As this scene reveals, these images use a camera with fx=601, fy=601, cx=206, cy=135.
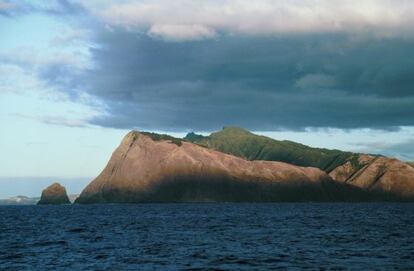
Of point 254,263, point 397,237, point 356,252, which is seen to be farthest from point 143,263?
point 397,237

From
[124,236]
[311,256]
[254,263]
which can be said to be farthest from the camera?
[124,236]

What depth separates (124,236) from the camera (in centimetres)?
8050

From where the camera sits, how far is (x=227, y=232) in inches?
3312

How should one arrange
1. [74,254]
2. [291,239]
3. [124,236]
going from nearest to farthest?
[74,254]
[291,239]
[124,236]

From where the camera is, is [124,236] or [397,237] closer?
[397,237]

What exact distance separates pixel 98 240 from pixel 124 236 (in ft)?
23.6

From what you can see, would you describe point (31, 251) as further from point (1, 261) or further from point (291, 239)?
point (291, 239)

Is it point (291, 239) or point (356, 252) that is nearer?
point (356, 252)

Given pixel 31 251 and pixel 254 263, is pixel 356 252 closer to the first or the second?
pixel 254 263

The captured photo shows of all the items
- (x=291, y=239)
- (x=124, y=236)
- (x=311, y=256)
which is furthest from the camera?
(x=124, y=236)

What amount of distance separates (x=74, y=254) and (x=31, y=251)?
7086mm

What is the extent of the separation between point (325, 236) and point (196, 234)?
692 inches

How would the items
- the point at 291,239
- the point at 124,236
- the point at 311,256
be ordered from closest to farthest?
the point at 311,256 → the point at 291,239 → the point at 124,236

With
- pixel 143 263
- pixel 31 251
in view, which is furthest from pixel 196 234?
pixel 143 263
